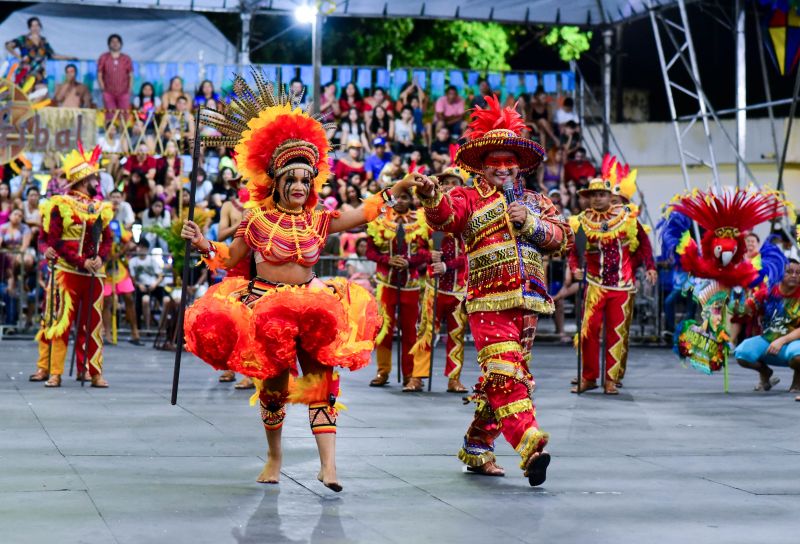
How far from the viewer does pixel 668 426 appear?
10023mm

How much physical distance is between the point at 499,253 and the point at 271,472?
1.85 meters

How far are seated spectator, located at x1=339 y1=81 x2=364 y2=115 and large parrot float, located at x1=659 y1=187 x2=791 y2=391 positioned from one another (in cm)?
1115

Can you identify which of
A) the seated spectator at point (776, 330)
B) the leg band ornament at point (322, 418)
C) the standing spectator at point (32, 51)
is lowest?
the leg band ornament at point (322, 418)

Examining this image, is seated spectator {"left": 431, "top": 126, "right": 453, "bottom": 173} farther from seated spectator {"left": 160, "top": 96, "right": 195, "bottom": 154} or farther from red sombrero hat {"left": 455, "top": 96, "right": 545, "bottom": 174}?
red sombrero hat {"left": 455, "top": 96, "right": 545, "bottom": 174}

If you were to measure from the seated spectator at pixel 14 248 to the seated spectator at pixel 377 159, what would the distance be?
18.8ft

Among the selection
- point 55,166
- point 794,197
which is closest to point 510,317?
point 55,166

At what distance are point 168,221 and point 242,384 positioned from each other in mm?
8142

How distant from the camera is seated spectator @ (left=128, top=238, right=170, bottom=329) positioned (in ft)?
61.2

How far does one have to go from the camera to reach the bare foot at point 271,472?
22.9 ft

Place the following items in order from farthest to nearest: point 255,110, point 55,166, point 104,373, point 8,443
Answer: point 55,166 < point 104,373 < point 8,443 < point 255,110

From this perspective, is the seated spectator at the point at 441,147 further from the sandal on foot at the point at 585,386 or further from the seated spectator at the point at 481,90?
the sandal on foot at the point at 585,386

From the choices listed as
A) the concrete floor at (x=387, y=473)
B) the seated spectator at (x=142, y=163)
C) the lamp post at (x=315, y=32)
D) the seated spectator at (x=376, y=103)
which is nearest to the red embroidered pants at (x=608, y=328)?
the concrete floor at (x=387, y=473)

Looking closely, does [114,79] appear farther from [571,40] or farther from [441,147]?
[571,40]

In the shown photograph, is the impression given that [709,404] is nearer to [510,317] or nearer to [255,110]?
[510,317]
